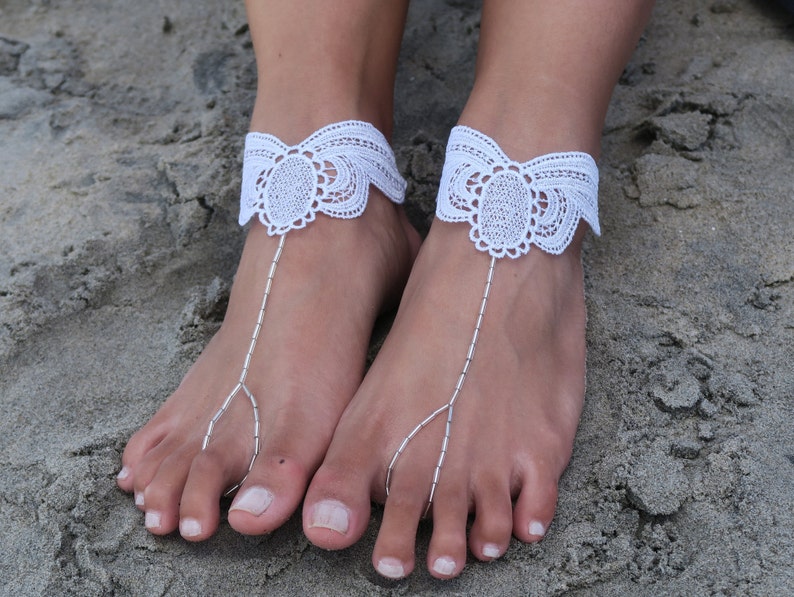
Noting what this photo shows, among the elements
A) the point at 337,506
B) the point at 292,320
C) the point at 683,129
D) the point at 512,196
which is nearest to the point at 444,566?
the point at 337,506


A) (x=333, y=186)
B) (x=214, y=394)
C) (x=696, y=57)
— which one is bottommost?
(x=214, y=394)

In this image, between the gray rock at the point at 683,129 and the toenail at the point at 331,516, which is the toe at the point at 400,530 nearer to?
the toenail at the point at 331,516

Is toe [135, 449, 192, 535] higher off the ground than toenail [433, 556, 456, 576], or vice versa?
toenail [433, 556, 456, 576]

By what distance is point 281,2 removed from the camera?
1.26 meters

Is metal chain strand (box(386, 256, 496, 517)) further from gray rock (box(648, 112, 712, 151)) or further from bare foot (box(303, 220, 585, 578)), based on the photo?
gray rock (box(648, 112, 712, 151))

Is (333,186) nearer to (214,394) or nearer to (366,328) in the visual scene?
(366,328)

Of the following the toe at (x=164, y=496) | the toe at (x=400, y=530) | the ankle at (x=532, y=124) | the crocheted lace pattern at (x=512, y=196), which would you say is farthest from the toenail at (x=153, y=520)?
the ankle at (x=532, y=124)

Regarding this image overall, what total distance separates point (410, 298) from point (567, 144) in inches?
12.5

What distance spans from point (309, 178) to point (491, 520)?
56cm

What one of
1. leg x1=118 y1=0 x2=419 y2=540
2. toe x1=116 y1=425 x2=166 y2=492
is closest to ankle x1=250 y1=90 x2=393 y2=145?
leg x1=118 y1=0 x2=419 y2=540

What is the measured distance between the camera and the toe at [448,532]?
0.93m

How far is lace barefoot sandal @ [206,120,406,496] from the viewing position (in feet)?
3.90

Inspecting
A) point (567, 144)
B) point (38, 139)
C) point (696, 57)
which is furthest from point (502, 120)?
point (38, 139)

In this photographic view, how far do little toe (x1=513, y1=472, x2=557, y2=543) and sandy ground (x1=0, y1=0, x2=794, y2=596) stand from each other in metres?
0.02
